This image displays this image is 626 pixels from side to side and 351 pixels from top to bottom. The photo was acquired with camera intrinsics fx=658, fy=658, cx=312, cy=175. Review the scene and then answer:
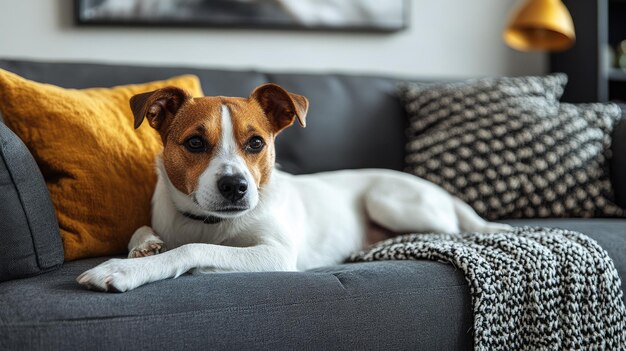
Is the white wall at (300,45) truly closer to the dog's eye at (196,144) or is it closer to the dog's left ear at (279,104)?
the dog's left ear at (279,104)

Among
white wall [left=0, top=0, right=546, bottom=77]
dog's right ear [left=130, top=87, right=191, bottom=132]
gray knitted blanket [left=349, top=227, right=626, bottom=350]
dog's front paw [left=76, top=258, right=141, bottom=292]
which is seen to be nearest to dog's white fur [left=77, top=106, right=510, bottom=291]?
dog's front paw [left=76, top=258, right=141, bottom=292]

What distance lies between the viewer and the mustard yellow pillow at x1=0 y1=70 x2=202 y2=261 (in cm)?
178

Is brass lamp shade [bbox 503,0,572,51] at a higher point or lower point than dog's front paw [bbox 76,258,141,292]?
higher

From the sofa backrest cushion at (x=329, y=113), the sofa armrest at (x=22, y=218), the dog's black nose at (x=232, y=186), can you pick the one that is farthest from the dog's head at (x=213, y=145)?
the sofa backrest cushion at (x=329, y=113)

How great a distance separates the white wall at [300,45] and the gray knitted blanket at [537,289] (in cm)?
177

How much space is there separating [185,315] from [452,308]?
0.65m

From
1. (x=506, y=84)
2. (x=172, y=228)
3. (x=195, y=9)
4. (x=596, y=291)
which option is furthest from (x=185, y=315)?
(x=195, y=9)

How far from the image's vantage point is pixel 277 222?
181 centimetres

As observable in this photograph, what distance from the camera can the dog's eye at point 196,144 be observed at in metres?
1.68

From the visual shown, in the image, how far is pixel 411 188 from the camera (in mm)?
2330

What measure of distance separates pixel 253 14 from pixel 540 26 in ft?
4.65

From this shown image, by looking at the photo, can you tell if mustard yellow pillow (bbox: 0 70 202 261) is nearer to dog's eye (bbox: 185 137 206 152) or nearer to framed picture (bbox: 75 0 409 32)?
dog's eye (bbox: 185 137 206 152)

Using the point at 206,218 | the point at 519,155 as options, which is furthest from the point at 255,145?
the point at 519,155

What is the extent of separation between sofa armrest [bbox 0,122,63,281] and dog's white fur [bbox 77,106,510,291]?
0.19 metres
